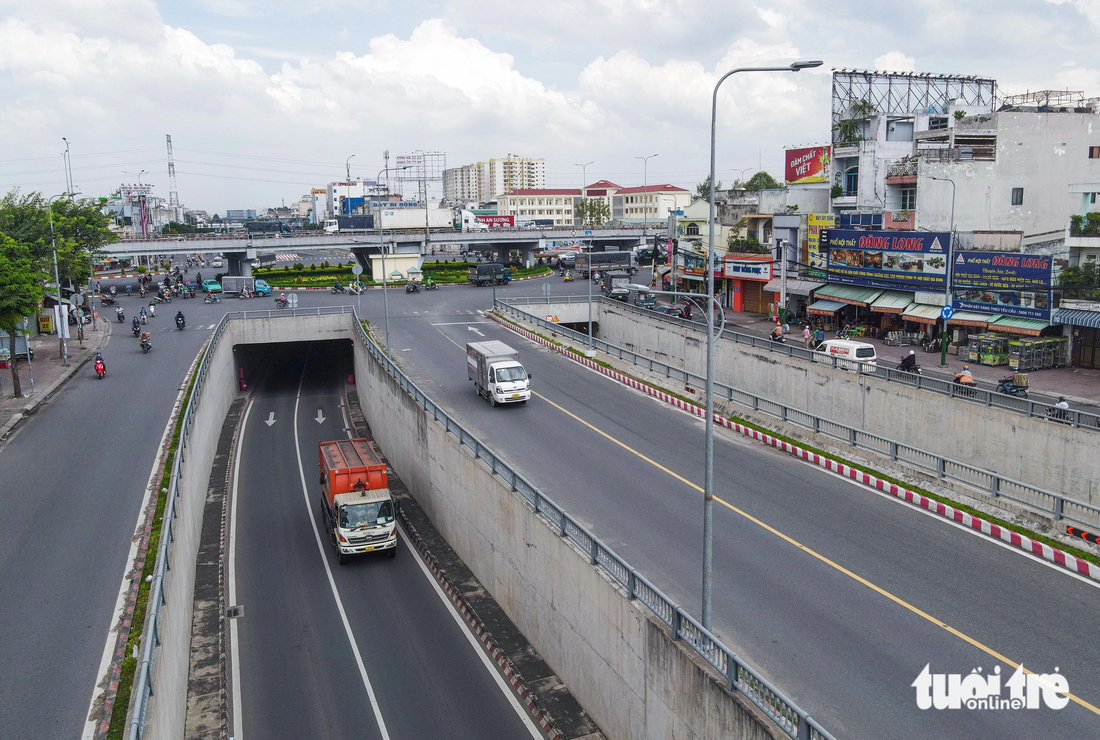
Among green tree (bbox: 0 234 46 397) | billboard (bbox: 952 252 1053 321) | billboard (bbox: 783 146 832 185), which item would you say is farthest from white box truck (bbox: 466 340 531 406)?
billboard (bbox: 783 146 832 185)

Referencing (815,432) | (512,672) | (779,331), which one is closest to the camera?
(512,672)

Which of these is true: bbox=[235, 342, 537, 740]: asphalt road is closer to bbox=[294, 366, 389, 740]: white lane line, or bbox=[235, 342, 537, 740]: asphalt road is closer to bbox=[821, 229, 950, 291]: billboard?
bbox=[294, 366, 389, 740]: white lane line

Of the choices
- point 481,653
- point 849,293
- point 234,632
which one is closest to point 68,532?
point 234,632

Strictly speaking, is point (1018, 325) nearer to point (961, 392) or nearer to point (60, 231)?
point (961, 392)

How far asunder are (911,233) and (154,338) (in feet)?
149

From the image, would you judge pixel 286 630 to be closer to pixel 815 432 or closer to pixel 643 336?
pixel 815 432

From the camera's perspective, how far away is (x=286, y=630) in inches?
861

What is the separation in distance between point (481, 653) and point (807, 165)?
5319cm

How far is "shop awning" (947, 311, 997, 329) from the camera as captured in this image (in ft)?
131

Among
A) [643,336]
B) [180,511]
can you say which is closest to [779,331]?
[643,336]

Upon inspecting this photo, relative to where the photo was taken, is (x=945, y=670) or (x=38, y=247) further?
(x=38, y=247)

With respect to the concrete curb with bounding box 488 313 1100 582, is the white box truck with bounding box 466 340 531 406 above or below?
above

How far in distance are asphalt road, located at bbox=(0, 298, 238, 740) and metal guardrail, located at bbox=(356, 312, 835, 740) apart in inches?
372

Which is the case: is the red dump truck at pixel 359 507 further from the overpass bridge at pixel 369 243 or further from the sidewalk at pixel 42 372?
the overpass bridge at pixel 369 243
